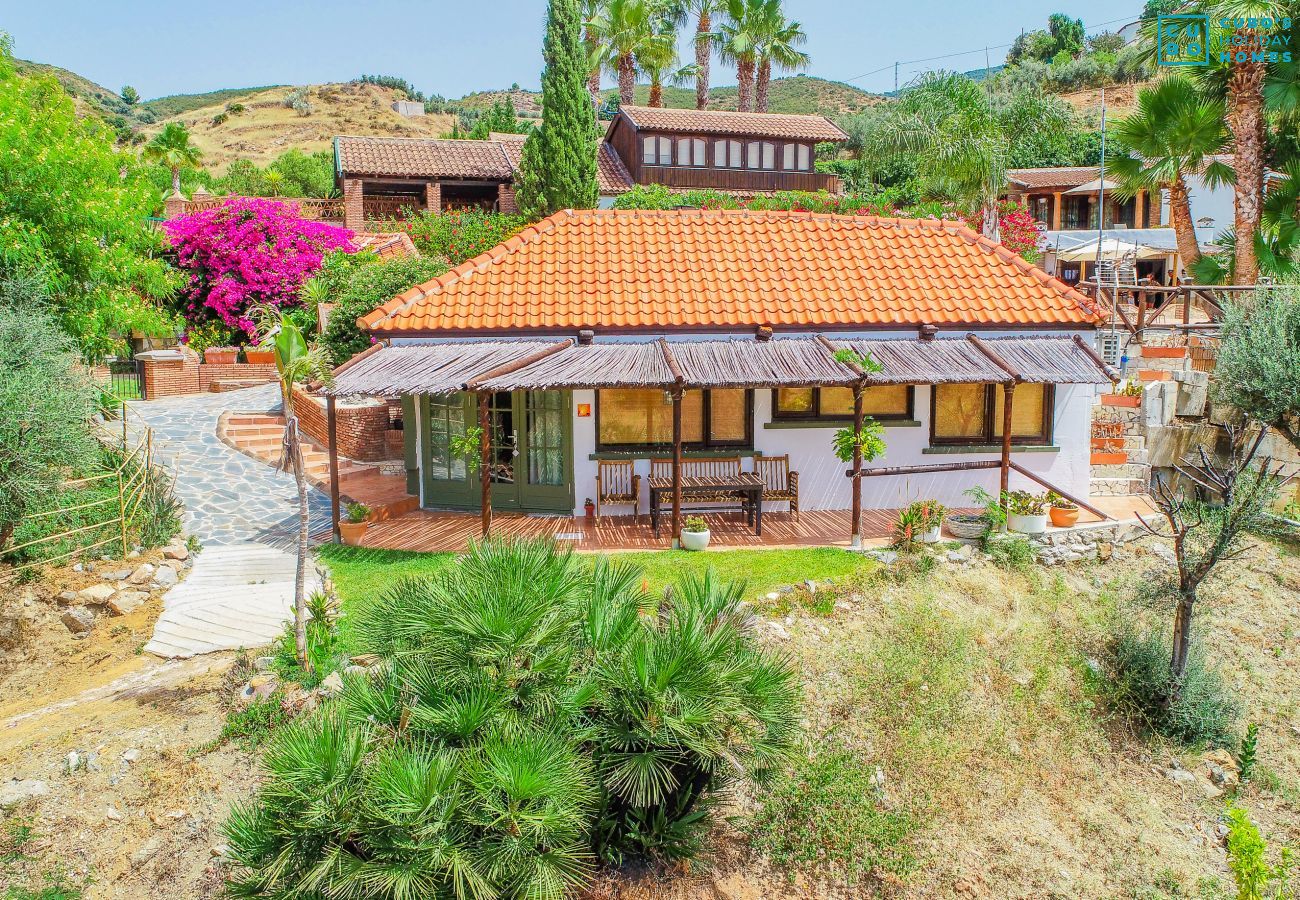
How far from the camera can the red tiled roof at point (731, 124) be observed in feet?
113

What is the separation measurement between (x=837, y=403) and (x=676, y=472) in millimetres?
3529

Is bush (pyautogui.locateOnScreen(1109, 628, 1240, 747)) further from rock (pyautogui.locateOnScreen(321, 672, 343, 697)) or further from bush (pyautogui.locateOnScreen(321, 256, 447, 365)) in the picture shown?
bush (pyautogui.locateOnScreen(321, 256, 447, 365))

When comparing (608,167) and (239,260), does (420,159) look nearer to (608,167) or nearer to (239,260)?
(608,167)

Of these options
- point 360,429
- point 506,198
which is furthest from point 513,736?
point 506,198

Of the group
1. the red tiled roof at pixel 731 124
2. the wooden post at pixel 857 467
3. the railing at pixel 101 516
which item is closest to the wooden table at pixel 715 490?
the wooden post at pixel 857 467

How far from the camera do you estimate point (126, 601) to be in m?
11.7

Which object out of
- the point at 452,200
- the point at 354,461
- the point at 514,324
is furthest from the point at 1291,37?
the point at 452,200

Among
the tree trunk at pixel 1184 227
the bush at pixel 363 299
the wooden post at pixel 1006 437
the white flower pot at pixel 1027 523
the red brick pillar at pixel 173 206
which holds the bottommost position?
the white flower pot at pixel 1027 523

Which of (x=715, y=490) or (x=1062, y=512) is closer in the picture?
(x=715, y=490)

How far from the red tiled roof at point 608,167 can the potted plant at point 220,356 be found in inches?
515

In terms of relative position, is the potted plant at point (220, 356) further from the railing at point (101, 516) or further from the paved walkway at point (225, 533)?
the railing at point (101, 516)

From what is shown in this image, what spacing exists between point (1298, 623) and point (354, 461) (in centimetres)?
1668

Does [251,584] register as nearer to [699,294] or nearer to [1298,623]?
[699,294]

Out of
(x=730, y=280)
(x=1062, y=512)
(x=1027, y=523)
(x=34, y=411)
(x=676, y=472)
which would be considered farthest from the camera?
(x=730, y=280)
